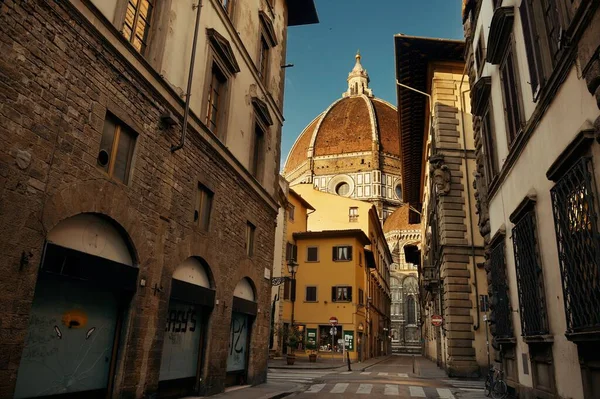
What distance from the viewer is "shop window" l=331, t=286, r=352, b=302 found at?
3705 cm

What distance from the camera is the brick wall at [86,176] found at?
631cm

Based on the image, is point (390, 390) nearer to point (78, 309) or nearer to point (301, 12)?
point (78, 309)

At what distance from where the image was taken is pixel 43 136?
6.89 m

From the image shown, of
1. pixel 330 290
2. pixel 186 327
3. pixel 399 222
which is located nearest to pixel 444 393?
pixel 186 327

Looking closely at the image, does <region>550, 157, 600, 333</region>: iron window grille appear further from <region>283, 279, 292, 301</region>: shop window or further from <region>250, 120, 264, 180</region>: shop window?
<region>283, 279, 292, 301</region>: shop window

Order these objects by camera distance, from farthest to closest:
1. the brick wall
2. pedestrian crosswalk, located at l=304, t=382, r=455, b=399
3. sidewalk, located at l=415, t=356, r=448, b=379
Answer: sidewalk, located at l=415, t=356, r=448, b=379, pedestrian crosswalk, located at l=304, t=382, r=455, b=399, the brick wall

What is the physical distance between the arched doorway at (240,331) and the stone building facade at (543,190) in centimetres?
735

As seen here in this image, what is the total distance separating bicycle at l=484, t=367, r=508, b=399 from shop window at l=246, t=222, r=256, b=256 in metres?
8.12

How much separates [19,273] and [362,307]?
116 feet

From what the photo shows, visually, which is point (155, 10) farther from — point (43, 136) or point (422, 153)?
point (422, 153)

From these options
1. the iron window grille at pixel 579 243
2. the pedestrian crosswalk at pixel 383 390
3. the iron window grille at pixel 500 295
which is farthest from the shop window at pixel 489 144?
the pedestrian crosswalk at pixel 383 390

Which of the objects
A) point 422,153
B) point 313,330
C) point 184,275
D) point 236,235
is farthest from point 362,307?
point 184,275

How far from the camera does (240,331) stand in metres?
14.9

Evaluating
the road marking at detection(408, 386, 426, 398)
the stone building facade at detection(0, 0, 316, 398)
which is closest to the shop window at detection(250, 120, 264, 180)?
the stone building facade at detection(0, 0, 316, 398)
